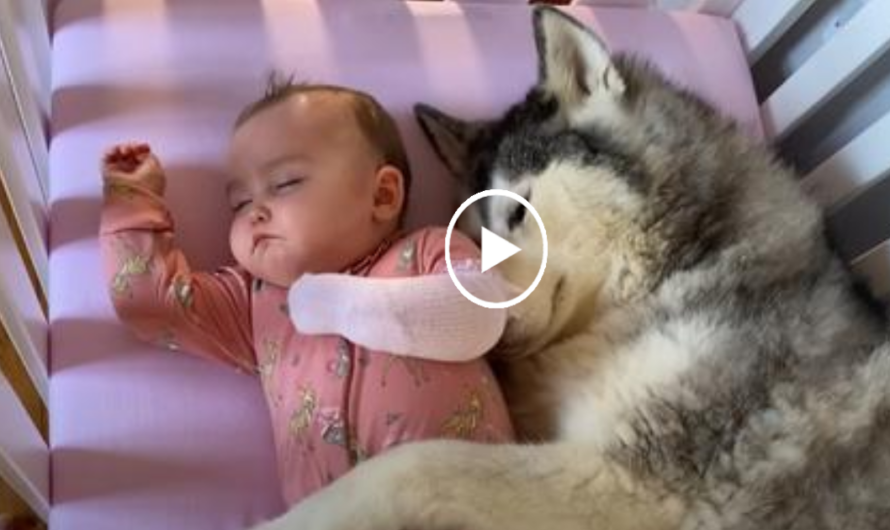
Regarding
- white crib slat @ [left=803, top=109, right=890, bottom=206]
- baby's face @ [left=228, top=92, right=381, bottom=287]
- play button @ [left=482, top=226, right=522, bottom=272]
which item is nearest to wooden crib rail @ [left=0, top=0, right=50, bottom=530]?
baby's face @ [left=228, top=92, right=381, bottom=287]

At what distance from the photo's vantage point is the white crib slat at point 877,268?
1.53 metres

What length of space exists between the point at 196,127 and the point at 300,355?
0.34 m

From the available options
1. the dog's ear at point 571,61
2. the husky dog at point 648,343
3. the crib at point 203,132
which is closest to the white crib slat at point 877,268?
the crib at point 203,132

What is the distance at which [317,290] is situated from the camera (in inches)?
52.9

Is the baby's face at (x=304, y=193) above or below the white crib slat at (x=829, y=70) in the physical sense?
below

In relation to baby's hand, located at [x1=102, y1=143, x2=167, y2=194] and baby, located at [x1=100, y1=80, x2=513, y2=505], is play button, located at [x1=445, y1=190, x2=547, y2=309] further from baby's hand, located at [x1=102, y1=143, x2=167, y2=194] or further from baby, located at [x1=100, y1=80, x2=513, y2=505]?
baby's hand, located at [x1=102, y1=143, x2=167, y2=194]

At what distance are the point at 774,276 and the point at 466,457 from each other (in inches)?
15.1

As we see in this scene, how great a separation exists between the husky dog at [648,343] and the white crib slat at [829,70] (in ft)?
0.63

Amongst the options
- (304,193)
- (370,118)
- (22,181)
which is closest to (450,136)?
(370,118)

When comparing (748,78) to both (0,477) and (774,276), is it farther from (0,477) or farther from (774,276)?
(0,477)

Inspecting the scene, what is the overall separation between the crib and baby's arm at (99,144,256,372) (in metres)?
0.04

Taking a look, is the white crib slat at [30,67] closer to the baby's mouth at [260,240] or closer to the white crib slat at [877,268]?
the baby's mouth at [260,240]

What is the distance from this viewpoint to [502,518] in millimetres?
1218

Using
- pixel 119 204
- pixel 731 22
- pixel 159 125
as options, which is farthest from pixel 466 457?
pixel 731 22
